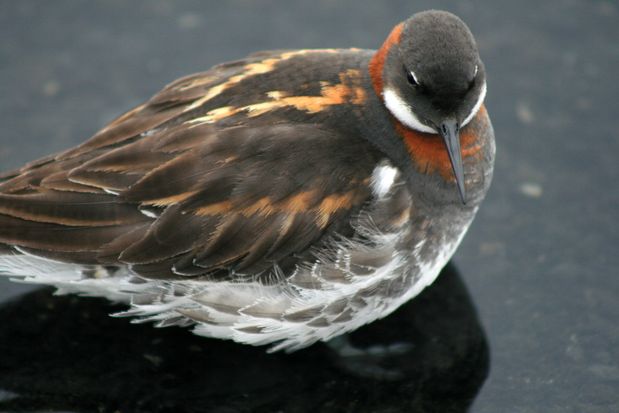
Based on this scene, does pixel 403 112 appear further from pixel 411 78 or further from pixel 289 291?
pixel 289 291

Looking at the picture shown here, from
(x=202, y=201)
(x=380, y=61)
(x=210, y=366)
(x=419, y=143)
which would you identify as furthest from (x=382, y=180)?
Answer: (x=210, y=366)

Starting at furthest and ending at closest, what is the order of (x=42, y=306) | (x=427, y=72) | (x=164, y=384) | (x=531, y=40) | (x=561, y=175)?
(x=531, y=40)
(x=561, y=175)
(x=42, y=306)
(x=164, y=384)
(x=427, y=72)

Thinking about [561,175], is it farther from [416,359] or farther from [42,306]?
[42,306]

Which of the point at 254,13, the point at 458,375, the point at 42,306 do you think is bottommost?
the point at 458,375

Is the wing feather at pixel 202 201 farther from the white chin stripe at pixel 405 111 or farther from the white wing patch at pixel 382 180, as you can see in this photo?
the white chin stripe at pixel 405 111

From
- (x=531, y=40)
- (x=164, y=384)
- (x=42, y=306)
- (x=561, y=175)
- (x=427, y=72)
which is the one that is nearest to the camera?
(x=427, y=72)

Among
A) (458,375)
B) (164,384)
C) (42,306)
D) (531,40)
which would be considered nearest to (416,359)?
(458,375)
